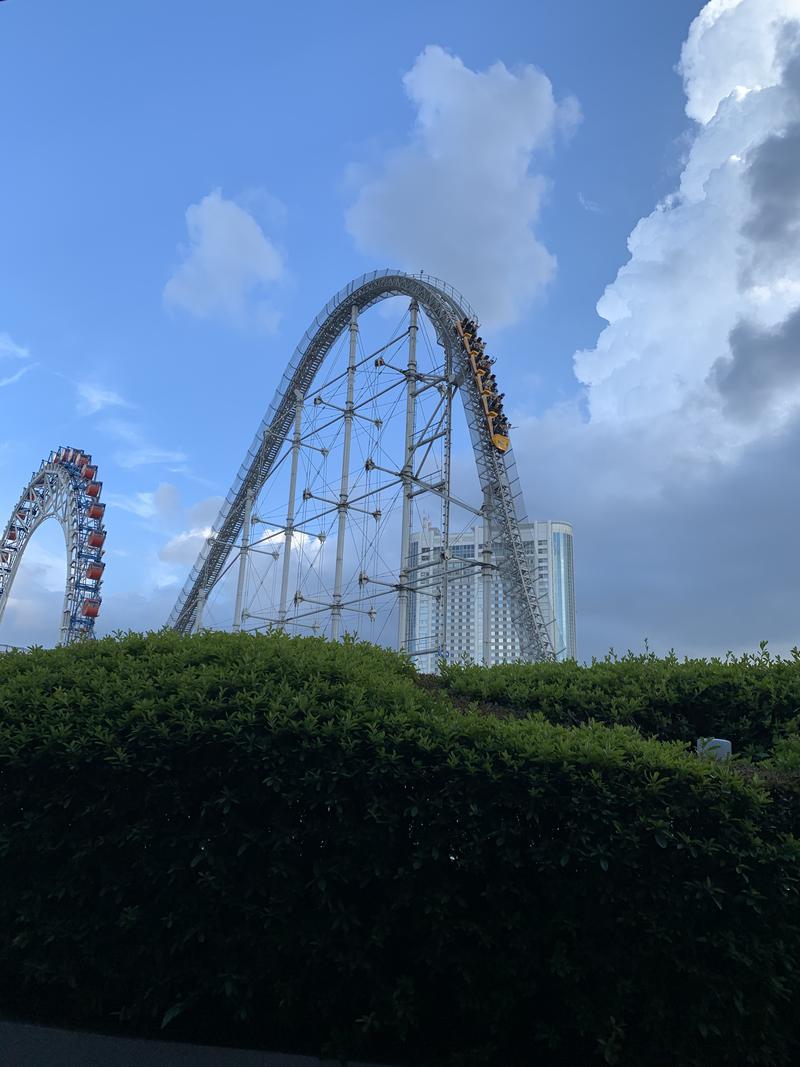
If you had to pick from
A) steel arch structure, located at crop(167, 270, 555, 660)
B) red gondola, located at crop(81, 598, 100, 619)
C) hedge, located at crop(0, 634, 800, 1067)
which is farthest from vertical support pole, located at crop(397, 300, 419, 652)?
red gondola, located at crop(81, 598, 100, 619)

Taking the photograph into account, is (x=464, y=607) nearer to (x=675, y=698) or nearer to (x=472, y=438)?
(x=472, y=438)

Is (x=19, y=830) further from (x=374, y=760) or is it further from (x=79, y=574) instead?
(x=79, y=574)

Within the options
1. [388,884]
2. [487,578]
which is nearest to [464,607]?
[487,578]

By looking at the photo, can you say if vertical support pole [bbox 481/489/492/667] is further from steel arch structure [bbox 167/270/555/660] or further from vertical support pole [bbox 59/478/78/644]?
vertical support pole [bbox 59/478/78/644]

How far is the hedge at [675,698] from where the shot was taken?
5.30 meters

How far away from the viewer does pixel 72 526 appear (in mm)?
44500

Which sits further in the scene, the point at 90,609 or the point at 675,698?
the point at 90,609

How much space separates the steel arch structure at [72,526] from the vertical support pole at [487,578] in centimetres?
2327

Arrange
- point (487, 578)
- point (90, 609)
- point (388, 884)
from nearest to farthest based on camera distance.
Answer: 1. point (388, 884)
2. point (487, 578)
3. point (90, 609)

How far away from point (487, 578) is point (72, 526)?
28.5 m

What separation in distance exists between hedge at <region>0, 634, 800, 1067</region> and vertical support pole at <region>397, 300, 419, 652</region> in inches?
784

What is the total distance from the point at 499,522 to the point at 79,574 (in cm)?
2621

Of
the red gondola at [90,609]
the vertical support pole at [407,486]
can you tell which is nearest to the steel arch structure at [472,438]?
the vertical support pole at [407,486]

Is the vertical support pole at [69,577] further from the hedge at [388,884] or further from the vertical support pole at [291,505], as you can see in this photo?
the hedge at [388,884]
